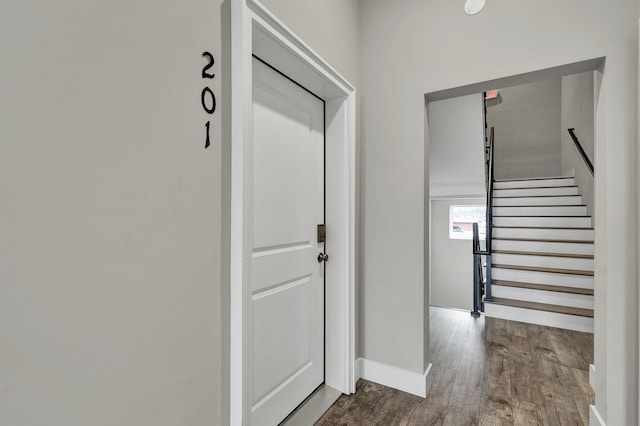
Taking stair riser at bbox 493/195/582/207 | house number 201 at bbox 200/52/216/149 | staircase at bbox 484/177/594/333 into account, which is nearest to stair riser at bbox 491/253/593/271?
staircase at bbox 484/177/594/333

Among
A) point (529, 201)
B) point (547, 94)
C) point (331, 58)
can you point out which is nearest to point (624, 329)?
point (331, 58)

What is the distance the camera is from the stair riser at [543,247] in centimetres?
362

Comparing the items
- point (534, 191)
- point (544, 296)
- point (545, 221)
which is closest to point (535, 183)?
point (534, 191)

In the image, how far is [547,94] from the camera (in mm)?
5730

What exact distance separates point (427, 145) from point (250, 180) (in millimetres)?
1350

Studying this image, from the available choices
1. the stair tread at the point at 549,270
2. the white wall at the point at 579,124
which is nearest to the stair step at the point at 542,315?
the stair tread at the point at 549,270

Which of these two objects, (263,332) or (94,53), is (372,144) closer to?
(263,332)

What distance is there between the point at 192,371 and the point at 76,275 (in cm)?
49

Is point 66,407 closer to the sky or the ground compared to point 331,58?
closer to the ground

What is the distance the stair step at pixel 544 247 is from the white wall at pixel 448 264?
2770 millimetres

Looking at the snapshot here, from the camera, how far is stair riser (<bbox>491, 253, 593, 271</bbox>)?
349 centimetres

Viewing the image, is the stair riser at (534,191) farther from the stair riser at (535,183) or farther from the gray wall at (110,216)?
the gray wall at (110,216)

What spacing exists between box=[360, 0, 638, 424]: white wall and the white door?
0.41m

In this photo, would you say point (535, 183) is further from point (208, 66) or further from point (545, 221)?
point (208, 66)
